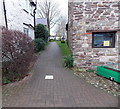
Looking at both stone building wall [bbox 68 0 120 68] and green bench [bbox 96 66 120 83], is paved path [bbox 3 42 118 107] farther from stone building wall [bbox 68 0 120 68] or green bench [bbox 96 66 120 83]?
stone building wall [bbox 68 0 120 68]

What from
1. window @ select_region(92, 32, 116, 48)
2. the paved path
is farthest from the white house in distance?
window @ select_region(92, 32, 116, 48)

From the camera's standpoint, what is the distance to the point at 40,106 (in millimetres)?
2604

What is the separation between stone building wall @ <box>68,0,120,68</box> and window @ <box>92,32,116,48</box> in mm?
185

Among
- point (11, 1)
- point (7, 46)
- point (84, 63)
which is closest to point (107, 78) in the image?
point (84, 63)

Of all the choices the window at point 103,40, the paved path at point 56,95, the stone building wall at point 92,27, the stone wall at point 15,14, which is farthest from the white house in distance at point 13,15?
the window at point 103,40

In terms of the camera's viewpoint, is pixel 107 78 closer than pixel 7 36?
No

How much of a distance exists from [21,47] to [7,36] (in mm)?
629

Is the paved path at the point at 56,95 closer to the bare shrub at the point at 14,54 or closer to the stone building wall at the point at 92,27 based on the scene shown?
the bare shrub at the point at 14,54

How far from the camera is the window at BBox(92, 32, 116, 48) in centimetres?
539

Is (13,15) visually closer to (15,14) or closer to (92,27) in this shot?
(15,14)

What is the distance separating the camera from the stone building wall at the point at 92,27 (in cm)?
512

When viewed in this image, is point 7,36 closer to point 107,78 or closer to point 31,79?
point 31,79

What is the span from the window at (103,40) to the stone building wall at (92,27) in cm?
19

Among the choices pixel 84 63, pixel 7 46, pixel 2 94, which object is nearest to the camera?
pixel 2 94
